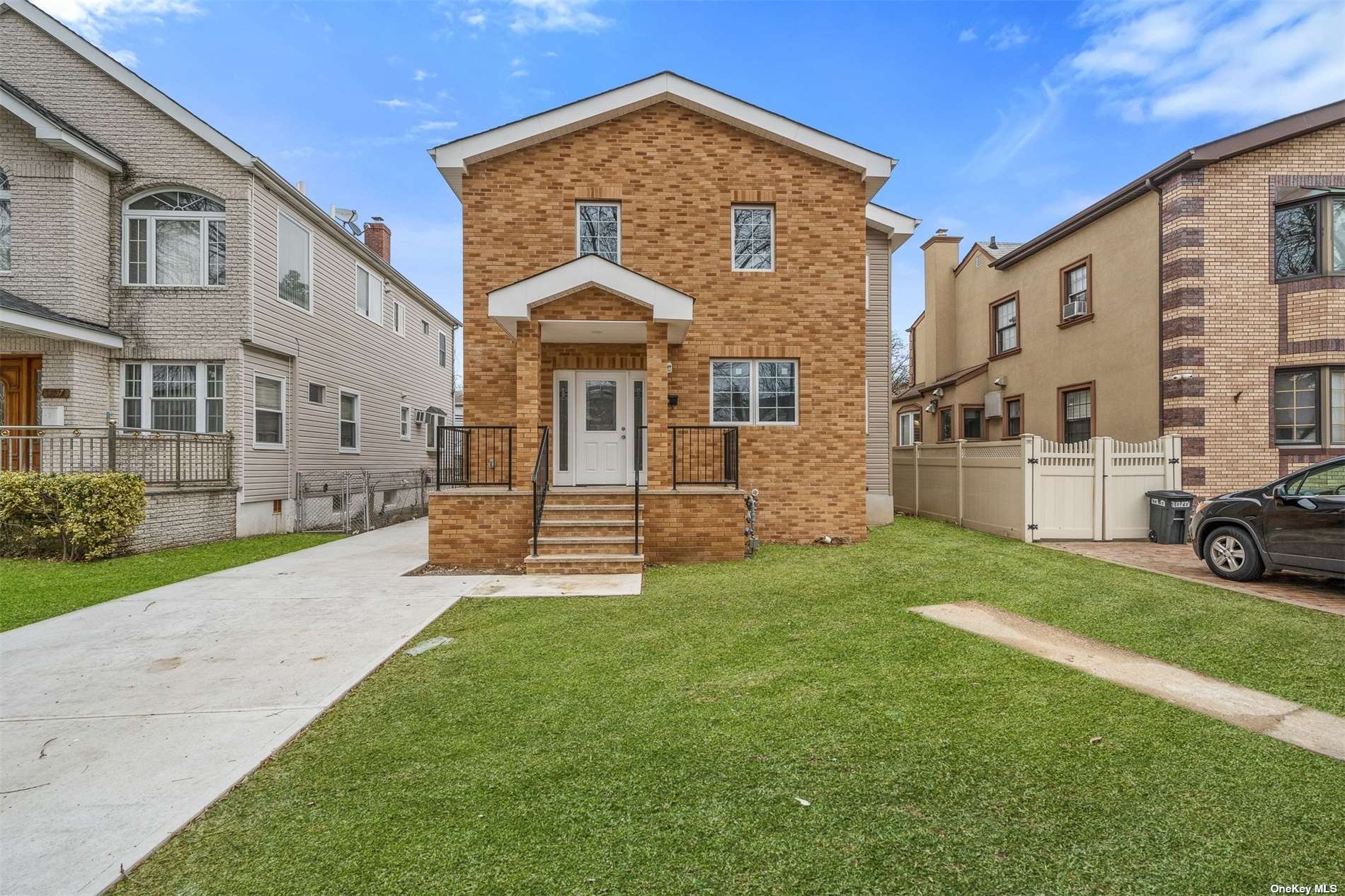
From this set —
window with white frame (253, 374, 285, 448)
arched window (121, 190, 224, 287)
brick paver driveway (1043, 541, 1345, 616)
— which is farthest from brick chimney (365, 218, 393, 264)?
brick paver driveway (1043, 541, 1345, 616)

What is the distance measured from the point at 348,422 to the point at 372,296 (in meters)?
3.86

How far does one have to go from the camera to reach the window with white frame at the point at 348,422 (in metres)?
15.1

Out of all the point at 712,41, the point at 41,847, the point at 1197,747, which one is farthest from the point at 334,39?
the point at 1197,747

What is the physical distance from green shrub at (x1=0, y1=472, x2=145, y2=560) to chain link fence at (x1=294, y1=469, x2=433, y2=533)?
4015 millimetres

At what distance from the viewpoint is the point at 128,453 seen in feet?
34.6

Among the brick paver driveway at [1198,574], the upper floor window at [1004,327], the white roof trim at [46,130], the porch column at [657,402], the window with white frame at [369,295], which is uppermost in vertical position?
the white roof trim at [46,130]

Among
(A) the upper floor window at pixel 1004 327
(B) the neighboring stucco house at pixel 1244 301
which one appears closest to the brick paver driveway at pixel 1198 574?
(B) the neighboring stucco house at pixel 1244 301

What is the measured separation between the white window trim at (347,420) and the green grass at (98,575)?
4457 mm

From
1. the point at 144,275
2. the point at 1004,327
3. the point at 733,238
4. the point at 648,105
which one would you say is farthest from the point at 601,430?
the point at 1004,327

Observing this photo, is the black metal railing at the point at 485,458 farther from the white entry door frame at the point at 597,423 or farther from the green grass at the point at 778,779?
the green grass at the point at 778,779

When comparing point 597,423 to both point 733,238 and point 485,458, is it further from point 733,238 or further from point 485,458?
point 733,238

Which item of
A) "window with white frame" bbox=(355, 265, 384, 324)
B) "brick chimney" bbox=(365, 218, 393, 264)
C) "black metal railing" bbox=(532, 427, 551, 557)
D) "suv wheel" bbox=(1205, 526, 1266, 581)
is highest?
"brick chimney" bbox=(365, 218, 393, 264)

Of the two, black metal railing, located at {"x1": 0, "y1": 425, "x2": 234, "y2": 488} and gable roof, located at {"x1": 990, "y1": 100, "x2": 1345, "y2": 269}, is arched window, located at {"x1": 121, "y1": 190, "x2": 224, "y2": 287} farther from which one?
gable roof, located at {"x1": 990, "y1": 100, "x2": 1345, "y2": 269}

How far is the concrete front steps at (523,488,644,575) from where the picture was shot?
7887 millimetres
